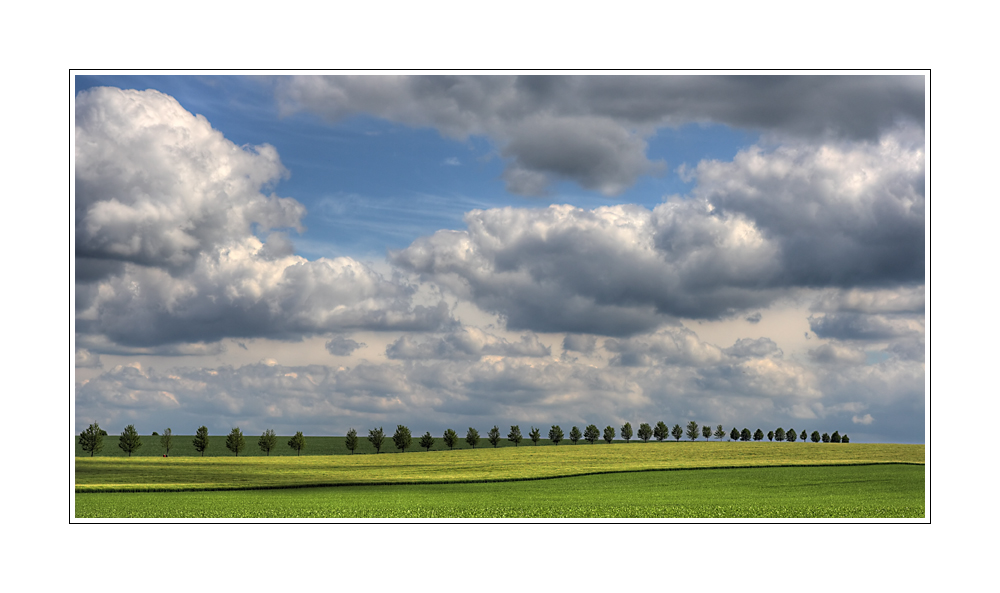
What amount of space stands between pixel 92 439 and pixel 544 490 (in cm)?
12698

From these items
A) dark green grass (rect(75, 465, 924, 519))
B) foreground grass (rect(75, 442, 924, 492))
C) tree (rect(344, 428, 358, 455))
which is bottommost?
tree (rect(344, 428, 358, 455))

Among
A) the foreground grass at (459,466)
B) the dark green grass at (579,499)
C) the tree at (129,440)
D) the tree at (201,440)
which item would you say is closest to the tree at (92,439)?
the tree at (129,440)

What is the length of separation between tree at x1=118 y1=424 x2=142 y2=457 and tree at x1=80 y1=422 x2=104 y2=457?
8967 millimetres

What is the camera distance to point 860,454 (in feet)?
346

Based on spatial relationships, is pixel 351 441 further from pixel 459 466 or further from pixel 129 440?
pixel 459 466

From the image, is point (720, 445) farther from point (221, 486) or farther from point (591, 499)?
point (221, 486)

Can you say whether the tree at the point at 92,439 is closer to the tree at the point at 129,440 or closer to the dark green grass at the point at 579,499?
the tree at the point at 129,440

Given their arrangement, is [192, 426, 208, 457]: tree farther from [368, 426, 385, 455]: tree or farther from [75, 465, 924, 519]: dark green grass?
[75, 465, 924, 519]: dark green grass

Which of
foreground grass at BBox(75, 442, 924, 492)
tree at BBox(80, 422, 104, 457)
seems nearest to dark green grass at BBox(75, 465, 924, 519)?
foreground grass at BBox(75, 442, 924, 492)

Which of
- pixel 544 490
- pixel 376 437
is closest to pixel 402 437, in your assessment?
pixel 376 437

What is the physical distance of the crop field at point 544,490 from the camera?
1626 inches

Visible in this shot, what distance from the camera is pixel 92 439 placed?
489ft

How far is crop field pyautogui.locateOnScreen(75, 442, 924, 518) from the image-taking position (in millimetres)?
41312
